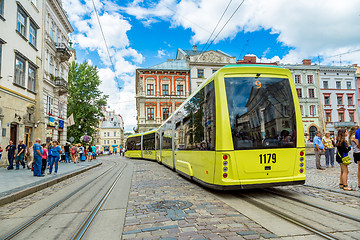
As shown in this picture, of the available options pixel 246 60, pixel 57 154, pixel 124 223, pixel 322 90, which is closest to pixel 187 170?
pixel 124 223

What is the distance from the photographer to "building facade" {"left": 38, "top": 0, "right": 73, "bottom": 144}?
2310 cm

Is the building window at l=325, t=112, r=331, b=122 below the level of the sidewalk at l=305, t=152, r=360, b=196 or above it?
above

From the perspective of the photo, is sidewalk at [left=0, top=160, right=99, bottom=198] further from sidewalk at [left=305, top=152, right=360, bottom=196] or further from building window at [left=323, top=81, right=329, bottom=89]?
building window at [left=323, top=81, right=329, bottom=89]

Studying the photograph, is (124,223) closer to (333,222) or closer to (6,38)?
(333,222)

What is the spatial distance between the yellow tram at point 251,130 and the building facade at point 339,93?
48.4 metres

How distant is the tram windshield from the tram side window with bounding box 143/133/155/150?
16.8 m

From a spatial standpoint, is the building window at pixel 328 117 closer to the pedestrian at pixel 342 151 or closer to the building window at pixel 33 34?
the pedestrian at pixel 342 151

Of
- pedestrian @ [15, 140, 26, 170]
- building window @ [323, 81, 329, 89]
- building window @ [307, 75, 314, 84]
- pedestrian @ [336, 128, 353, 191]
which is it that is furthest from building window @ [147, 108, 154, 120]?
pedestrian @ [336, 128, 353, 191]

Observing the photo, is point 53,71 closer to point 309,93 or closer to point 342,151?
point 342,151

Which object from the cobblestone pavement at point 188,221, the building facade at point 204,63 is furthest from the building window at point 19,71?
the building facade at point 204,63

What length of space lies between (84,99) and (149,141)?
18.7m

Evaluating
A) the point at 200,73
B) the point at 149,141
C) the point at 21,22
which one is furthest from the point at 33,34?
the point at 200,73

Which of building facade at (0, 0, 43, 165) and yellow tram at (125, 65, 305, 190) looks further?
building facade at (0, 0, 43, 165)

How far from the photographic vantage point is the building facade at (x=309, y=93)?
48.0 meters
